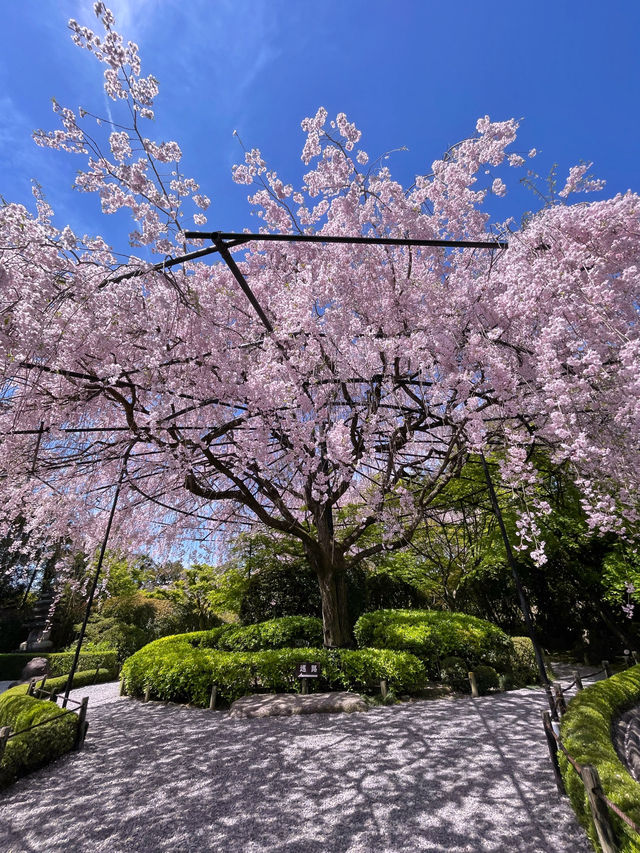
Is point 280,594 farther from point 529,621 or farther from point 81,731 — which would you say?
point 529,621

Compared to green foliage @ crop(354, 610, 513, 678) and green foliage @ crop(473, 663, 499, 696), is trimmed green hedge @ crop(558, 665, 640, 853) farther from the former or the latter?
green foliage @ crop(354, 610, 513, 678)

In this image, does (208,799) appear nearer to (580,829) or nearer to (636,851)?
(580,829)

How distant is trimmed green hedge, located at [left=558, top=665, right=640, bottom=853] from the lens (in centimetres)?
261

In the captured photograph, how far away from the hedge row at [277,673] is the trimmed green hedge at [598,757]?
3066mm

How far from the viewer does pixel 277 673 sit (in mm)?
7324

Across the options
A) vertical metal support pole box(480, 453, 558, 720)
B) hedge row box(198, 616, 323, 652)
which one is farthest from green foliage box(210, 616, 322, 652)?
vertical metal support pole box(480, 453, 558, 720)

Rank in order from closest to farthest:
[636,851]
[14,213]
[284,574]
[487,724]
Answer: [636,851] < [14,213] < [487,724] < [284,574]

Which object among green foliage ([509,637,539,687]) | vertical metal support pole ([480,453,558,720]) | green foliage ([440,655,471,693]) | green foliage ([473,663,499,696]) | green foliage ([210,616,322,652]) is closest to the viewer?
vertical metal support pole ([480,453,558,720])

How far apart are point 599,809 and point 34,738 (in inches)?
237

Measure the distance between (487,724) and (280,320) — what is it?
6.61 m

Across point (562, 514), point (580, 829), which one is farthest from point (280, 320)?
point (562, 514)

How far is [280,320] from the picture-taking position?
569 centimetres

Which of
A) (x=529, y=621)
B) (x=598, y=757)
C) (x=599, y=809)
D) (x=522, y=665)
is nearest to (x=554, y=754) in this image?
(x=598, y=757)

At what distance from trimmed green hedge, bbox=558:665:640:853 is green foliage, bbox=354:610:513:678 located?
2.95 metres
